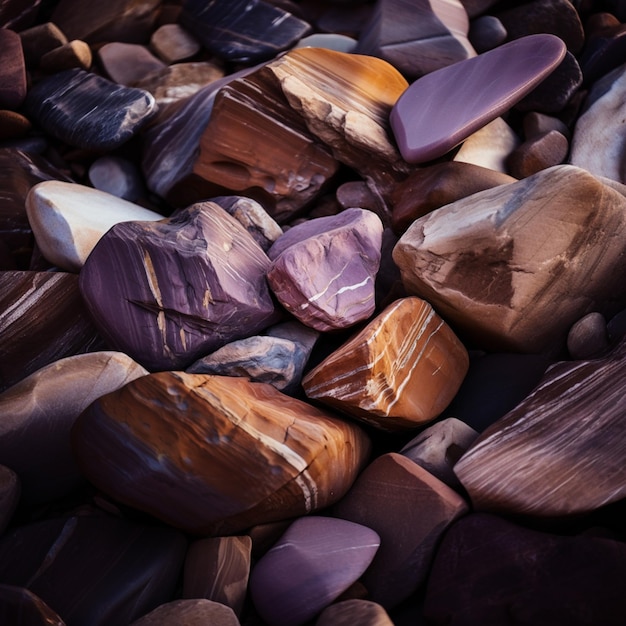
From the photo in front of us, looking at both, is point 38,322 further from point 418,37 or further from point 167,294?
point 418,37

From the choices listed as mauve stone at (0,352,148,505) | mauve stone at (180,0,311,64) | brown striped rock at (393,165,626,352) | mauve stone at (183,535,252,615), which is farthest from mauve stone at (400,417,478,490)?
mauve stone at (180,0,311,64)

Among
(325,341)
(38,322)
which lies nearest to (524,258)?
(325,341)

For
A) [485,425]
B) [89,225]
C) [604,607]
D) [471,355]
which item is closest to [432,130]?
[471,355]

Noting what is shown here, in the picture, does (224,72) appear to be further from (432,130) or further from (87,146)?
(432,130)

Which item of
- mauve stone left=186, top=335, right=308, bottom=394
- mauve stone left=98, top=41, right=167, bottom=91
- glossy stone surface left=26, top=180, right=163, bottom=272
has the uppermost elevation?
mauve stone left=98, top=41, right=167, bottom=91

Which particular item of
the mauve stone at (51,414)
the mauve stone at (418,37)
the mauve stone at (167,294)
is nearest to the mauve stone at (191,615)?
the mauve stone at (51,414)

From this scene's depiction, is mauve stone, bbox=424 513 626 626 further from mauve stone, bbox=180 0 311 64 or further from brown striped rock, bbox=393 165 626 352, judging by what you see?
mauve stone, bbox=180 0 311 64

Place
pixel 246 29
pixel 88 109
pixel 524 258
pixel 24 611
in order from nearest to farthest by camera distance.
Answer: pixel 24 611, pixel 524 258, pixel 88 109, pixel 246 29
